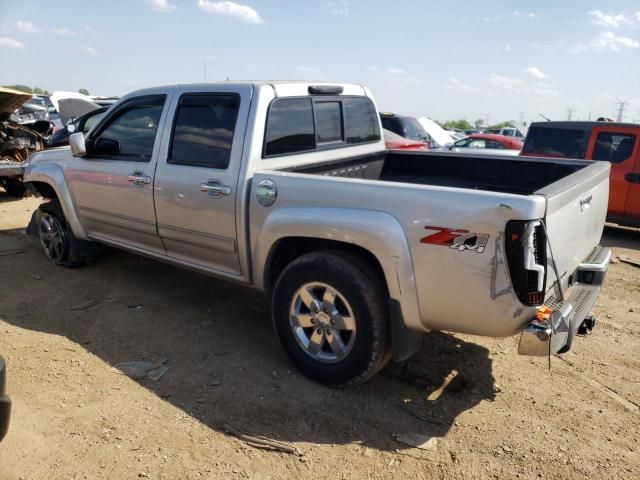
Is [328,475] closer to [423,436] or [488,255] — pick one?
[423,436]

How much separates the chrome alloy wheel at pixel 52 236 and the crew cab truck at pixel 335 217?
233 mm

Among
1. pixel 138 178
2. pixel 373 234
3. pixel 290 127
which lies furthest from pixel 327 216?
pixel 138 178

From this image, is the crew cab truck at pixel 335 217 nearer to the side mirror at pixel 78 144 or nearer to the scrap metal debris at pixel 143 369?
the side mirror at pixel 78 144

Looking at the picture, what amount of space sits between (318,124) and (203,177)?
3.50 ft

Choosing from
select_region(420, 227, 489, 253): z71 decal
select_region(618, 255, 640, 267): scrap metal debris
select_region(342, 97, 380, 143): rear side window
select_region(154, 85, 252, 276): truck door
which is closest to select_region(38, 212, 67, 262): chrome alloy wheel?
select_region(154, 85, 252, 276): truck door

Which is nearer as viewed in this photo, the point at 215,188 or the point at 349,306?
the point at 349,306

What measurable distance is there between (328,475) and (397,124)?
35.1 ft

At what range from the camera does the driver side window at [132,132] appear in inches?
166

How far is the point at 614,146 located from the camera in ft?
25.3

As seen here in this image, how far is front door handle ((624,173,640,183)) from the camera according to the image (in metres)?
7.50

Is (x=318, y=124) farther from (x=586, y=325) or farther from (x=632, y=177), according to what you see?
(x=632, y=177)

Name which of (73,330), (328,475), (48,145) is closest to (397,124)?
(48,145)

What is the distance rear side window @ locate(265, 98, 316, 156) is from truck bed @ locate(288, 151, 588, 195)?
8.3 inches

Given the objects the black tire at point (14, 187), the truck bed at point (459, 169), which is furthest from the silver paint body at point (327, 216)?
the black tire at point (14, 187)
